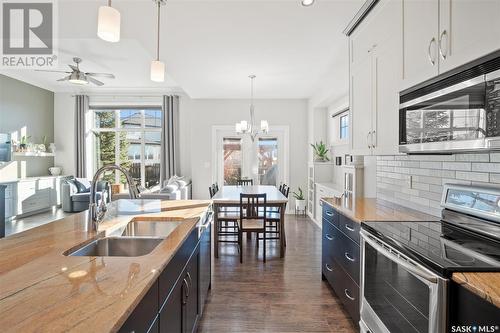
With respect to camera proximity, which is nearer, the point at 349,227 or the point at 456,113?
the point at 456,113

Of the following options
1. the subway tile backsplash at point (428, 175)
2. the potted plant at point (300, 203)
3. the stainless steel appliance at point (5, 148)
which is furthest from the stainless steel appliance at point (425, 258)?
the stainless steel appliance at point (5, 148)

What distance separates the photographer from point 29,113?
6633 millimetres

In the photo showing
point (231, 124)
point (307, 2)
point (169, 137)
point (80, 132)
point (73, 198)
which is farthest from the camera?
point (80, 132)

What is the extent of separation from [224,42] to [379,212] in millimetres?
2721

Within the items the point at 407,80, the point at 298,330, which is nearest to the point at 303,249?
the point at 298,330

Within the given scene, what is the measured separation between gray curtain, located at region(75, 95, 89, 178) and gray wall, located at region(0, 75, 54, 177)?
2.33ft

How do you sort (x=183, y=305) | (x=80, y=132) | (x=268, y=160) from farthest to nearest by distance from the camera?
1. (x=80, y=132)
2. (x=268, y=160)
3. (x=183, y=305)

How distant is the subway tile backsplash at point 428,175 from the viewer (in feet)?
5.41

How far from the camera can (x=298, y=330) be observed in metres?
2.17

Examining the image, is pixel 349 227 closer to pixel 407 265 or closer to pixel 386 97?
pixel 407 265

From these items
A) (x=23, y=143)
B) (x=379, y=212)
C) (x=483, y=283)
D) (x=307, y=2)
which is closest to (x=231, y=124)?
(x=307, y=2)

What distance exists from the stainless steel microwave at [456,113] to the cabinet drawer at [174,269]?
1.47 meters

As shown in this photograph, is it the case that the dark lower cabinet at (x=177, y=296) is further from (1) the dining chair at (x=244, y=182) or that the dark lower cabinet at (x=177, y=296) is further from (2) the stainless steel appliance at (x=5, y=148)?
(2) the stainless steel appliance at (x=5, y=148)

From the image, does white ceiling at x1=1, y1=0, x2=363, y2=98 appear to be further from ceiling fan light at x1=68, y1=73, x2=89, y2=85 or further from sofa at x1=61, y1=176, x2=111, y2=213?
sofa at x1=61, y1=176, x2=111, y2=213
